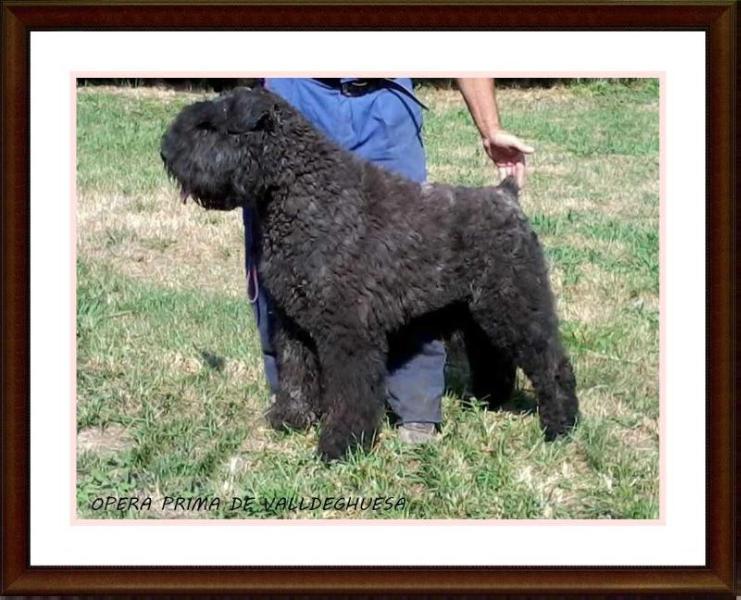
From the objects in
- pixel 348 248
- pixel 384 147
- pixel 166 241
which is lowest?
pixel 348 248

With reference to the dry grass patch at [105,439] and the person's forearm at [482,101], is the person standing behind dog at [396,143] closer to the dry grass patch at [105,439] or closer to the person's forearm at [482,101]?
the person's forearm at [482,101]

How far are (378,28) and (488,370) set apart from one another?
9.64 ft

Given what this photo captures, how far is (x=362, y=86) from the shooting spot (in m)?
6.44

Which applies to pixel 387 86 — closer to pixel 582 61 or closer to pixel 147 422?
pixel 582 61

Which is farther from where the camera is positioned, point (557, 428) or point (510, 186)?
point (557, 428)

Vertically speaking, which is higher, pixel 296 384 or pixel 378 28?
pixel 378 28

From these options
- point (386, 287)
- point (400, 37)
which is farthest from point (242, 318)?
point (400, 37)

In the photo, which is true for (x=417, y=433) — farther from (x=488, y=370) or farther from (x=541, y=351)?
(x=541, y=351)

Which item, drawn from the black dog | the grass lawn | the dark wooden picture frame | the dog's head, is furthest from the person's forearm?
the dog's head

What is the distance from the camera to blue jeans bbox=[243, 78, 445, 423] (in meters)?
6.63

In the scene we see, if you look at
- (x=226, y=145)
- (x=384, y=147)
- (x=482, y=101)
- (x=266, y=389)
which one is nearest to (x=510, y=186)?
(x=482, y=101)

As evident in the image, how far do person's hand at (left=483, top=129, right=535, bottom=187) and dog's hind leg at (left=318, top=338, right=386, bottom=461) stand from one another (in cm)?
152

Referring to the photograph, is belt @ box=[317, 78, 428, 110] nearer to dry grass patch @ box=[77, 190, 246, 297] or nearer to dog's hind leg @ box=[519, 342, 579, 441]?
dog's hind leg @ box=[519, 342, 579, 441]
